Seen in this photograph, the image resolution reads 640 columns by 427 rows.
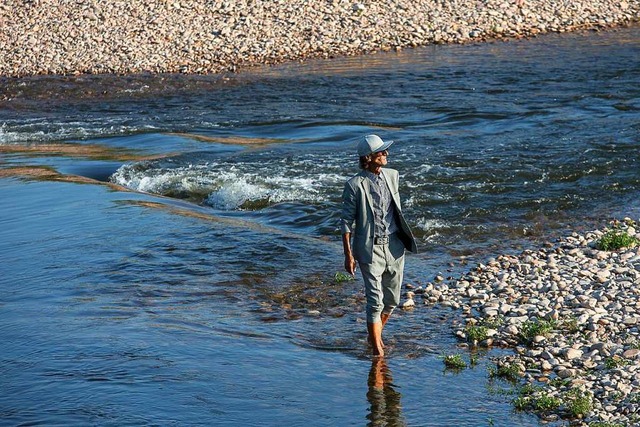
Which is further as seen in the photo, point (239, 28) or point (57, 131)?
point (239, 28)

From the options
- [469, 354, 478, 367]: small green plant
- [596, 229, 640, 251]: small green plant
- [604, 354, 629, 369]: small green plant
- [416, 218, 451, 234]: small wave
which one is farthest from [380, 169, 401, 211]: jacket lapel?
[416, 218, 451, 234]: small wave

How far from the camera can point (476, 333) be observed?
10.2 m

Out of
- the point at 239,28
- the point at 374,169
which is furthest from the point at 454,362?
the point at 239,28

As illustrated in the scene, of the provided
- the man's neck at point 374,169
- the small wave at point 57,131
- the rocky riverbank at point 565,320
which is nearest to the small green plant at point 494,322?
the rocky riverbank at point 565,320

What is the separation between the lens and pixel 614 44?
30.4 meters

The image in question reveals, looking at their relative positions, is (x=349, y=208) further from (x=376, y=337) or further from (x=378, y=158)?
(x=376, y=337)

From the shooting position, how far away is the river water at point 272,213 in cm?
928

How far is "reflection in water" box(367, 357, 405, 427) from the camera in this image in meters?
8.62

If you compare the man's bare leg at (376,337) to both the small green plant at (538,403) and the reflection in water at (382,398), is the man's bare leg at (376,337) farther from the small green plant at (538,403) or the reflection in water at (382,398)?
the small green plant at (538,403)

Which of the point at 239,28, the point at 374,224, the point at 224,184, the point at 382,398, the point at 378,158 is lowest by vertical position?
the point at 382,398

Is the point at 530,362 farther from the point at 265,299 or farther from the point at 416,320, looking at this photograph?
the point at 265,299

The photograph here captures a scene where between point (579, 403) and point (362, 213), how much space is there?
253 cm

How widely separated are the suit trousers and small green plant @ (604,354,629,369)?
200 cm

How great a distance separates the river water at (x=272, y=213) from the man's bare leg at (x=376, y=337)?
0.18m
